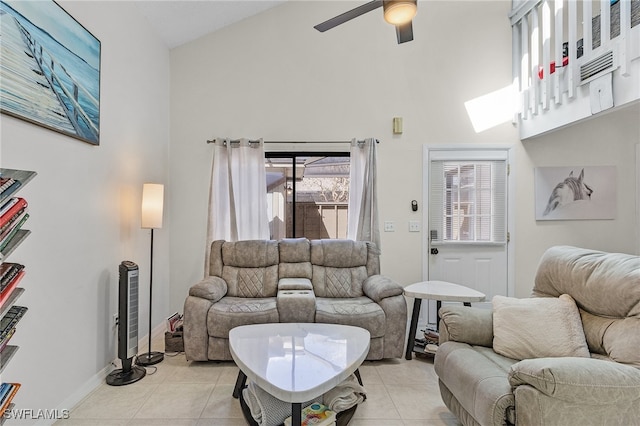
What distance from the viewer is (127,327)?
254 cm

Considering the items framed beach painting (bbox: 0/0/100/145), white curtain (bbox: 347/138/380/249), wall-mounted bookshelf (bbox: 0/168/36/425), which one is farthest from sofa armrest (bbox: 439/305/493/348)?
framed beach painting (bbox: 0/0/100/145)

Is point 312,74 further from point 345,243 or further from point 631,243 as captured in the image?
point 631,243

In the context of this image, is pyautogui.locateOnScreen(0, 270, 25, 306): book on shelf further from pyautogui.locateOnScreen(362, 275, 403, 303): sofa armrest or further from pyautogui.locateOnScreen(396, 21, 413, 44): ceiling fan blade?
pyautogui.locateOnScreen(362, 275, 403, 303): sofa armrest

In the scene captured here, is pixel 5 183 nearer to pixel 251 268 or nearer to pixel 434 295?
pixel 251 268

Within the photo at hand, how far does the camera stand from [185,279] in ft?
12.7

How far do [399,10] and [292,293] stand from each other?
223 centimetres

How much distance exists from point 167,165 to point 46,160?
6.09ft

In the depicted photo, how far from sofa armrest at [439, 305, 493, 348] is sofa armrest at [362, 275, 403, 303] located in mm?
819

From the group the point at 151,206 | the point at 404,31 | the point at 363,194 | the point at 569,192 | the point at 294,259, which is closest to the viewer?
the point at 404,31

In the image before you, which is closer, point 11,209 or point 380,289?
point 11,209

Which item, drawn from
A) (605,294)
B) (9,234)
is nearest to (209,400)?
(9,234)

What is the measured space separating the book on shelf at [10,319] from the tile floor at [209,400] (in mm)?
1182

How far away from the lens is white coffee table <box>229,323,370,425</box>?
1591 millimetres

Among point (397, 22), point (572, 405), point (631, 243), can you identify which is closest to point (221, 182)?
point (397, 22)
